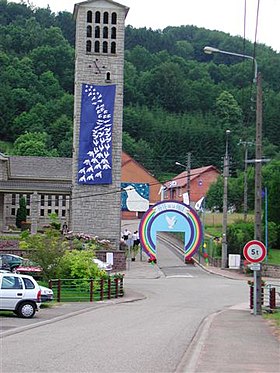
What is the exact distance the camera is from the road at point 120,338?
1317 cm

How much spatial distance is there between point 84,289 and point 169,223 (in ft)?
79.6

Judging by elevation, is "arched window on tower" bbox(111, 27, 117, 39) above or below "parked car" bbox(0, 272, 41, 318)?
above

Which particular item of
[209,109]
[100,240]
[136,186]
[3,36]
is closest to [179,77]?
[209,109]

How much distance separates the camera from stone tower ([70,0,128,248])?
188 feet

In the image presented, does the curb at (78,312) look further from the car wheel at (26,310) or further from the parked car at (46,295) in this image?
the parked car at (46,295)

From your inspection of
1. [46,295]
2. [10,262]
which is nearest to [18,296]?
[46,295]

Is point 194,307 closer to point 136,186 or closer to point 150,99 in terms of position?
point 136,186

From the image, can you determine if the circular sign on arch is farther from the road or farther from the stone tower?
the road

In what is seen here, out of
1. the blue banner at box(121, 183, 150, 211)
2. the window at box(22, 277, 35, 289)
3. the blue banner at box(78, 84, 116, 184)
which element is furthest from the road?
the blue banner at box(121, 183, 150, 211)

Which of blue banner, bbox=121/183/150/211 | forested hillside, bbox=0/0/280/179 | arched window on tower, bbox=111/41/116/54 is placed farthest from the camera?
forested hillside, bbox=0/0/280/179

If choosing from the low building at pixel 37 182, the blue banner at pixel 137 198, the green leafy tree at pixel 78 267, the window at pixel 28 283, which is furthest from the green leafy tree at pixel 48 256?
the blue banner at pixel 137 198

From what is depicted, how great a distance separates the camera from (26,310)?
2459 centimetres

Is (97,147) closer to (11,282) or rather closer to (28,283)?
(28,283)

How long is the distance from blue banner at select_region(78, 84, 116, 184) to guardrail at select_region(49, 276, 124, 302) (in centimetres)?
2243
